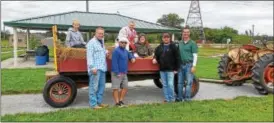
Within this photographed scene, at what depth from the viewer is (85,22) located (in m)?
20.8

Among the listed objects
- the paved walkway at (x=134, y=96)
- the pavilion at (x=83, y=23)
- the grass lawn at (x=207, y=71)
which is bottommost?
the paved walkway at (x=134, y=96)

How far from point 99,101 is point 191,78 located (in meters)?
2.15

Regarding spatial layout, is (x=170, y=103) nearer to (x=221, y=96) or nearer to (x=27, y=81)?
(x=221, y=96)

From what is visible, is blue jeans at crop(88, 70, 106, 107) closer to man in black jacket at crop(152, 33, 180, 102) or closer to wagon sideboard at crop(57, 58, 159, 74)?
wagon sideboard at crop(57, 58, 159, 74)

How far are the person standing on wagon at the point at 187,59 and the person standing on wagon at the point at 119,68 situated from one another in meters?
1.29

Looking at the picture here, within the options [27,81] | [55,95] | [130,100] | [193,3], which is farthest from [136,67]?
[193,3]

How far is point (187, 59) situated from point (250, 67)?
120 inches

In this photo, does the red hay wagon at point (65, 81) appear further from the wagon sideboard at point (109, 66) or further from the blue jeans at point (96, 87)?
the blue jeans at point (96, 87)

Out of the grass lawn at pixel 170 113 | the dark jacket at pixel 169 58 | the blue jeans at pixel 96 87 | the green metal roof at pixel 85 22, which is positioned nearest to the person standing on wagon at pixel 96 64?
the blue jeans at pixel 96 87

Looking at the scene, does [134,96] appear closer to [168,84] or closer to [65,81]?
[168,84]

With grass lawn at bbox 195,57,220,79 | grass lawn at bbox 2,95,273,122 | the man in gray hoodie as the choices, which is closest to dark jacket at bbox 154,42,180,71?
grass lawn at bbox 2,95,273,122

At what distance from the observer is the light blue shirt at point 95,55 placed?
290 inches

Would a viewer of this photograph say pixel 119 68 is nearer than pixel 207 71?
Yes

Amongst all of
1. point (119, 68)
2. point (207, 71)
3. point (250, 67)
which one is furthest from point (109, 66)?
point (207, 71)
